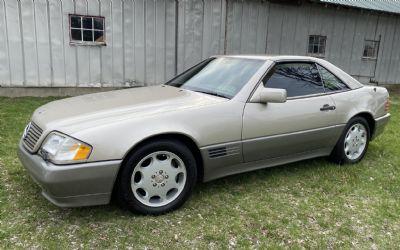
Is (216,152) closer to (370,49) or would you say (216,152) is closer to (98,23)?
(98,23)

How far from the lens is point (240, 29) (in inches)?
449

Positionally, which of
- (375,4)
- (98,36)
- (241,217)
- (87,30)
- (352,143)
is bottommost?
(241,217)

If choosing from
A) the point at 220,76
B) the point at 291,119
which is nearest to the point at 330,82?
the point at 291,119

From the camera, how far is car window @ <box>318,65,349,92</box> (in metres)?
4.63

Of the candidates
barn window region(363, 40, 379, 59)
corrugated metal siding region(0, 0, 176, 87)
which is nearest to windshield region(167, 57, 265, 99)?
corrugated metal siding region(0, 0, 176, 87)

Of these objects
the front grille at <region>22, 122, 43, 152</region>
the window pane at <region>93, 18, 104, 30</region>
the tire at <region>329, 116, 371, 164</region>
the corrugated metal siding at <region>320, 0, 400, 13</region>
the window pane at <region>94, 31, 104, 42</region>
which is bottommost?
the tire at <region>329, 116, 371, 164</region>

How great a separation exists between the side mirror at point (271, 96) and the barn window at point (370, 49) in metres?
12.6

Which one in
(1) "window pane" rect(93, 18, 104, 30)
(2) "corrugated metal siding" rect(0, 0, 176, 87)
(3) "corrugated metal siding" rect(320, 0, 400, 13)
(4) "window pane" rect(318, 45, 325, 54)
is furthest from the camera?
(4) "window pane" rect(318, 45, 325, 54)

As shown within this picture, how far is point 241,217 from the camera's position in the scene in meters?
3.50

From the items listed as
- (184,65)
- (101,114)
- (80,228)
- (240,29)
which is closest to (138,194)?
(80,228)

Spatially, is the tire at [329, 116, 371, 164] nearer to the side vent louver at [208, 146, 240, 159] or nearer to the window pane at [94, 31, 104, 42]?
the side vent louver at [208, 146, 240, 159]

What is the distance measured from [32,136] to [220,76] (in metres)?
2.07

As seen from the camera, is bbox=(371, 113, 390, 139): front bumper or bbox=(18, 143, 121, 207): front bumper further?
bbox=(371, 113, 390, 139): front bumper

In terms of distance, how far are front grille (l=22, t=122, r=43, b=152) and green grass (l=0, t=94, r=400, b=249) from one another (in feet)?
2.00
